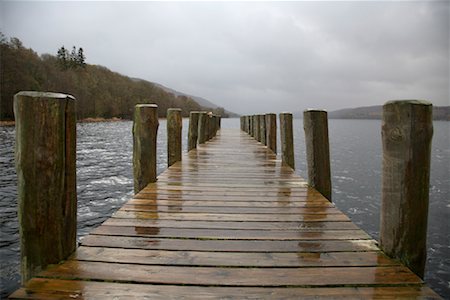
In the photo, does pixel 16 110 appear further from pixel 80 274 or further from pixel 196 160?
pixel 196 160

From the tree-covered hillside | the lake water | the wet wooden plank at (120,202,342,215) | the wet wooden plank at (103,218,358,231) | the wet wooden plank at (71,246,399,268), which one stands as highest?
the tree-covered hillside

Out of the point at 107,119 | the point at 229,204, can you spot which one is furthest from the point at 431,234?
the point at 107,119

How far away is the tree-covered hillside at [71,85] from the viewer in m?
39.8

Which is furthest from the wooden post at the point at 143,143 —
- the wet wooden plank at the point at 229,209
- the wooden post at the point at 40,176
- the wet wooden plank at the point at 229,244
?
the wooden post at the point at 40,176

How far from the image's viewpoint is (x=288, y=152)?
273 inches

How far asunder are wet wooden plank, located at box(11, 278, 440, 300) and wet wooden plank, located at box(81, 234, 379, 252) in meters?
0.52

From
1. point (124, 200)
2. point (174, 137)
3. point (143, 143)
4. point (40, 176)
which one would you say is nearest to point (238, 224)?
point (40, 176)

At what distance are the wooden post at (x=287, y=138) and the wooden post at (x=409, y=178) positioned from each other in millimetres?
4318

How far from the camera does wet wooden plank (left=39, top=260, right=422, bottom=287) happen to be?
199cm

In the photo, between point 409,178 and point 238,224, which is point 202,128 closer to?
point 238,224

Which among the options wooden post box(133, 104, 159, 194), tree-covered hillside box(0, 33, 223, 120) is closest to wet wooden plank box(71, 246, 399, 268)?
wooden post box(133, 104, 159, 194)

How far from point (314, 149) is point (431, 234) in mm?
5939

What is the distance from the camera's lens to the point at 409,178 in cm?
224

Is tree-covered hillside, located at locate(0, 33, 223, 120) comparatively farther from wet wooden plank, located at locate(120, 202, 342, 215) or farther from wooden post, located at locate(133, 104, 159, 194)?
wet wooden plank, located at locate(120, 202, 342, 215)
